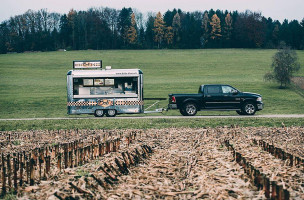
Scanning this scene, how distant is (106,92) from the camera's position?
79.0 feet

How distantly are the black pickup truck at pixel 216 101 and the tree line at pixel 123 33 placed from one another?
72010 mm

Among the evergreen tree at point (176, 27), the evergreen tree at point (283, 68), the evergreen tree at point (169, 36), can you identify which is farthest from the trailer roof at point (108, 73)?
the evergreen tree at point (169, 36)

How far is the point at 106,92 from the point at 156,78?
26.4 metres

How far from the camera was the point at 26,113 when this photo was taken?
27.8 metres

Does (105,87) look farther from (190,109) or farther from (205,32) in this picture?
(205,32)

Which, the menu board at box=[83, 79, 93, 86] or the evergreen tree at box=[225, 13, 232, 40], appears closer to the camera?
the menu board at box=[83, 79, 93, 86]

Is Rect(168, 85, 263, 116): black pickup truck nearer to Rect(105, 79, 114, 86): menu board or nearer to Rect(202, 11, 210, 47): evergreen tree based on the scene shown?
Rect(105, 79, 114, 86): menu board

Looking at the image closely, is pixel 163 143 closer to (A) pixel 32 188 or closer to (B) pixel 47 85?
(A) pixel 32 188

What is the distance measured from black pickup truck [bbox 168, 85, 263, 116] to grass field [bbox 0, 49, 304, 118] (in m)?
3.01

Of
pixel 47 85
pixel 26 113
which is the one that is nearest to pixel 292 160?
pixel 26 113

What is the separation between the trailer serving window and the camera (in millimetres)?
24047

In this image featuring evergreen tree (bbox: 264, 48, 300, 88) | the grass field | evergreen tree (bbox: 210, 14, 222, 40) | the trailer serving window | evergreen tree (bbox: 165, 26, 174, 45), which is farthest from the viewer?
evergreen tree (bbox: 210, 14, 222, 40)

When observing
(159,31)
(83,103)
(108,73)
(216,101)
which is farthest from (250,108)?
(159,31)

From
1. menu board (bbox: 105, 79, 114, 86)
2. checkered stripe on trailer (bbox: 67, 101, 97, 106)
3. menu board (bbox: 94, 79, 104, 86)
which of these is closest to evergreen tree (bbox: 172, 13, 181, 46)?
menu board (bbox: 105, 79, 114, 86)
